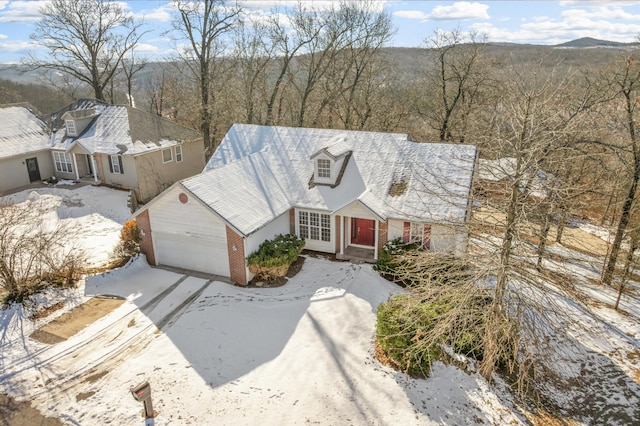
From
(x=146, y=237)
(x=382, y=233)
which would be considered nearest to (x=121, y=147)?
(x=146, y=237)

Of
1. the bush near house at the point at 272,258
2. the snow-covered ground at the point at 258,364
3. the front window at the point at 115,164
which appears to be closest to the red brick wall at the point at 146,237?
the snow-covered ground at the point at 258,364

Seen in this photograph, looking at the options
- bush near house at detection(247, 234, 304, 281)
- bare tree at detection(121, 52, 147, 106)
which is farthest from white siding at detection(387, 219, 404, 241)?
bare tree at detection(121, 52, 147, 106)

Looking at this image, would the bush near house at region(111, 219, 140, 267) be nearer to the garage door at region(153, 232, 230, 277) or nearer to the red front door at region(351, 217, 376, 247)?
the garage door at region(153, 232, 230, 277)

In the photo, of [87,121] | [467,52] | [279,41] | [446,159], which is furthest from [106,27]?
[446,159]

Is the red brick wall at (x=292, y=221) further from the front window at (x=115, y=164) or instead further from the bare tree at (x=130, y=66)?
the bare tree at (x=130, y=66)

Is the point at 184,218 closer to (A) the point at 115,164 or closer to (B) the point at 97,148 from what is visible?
(A) the point at 115,164

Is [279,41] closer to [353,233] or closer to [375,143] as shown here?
[375,143]
